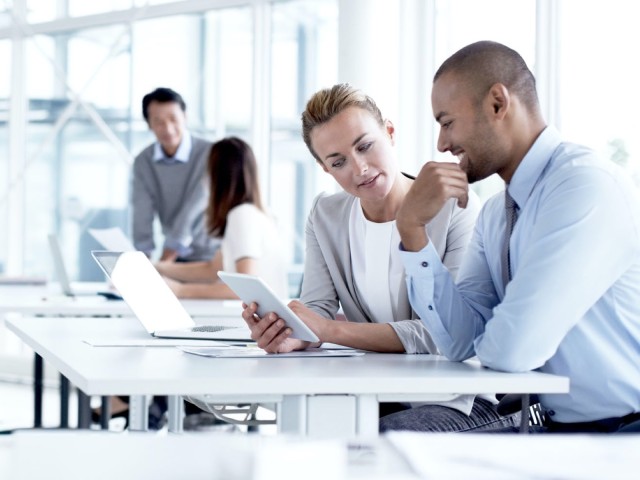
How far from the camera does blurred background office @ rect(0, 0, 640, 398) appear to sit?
5109 mm

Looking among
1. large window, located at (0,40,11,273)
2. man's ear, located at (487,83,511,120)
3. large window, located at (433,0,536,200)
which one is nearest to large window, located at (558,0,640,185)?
large window, located at (433,0,536,200)

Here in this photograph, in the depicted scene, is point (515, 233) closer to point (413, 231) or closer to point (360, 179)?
point (413, 231)

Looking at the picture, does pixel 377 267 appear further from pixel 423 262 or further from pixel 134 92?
pixel 134 92

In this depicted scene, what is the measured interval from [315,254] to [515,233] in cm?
79

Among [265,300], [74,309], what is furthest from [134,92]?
[265,300]

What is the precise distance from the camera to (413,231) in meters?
2.17

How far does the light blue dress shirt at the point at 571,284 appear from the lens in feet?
6.26

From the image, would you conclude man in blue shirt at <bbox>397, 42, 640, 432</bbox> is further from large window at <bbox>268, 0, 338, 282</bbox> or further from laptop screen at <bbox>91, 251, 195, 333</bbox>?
large window at <bbox>268, 0, 338, 282</bbox>

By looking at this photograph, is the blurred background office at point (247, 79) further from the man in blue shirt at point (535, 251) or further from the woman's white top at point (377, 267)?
the man in blue shirt at point (535, 251)

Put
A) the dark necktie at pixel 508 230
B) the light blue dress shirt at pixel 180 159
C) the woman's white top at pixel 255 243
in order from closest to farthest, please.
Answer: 1. the dark necktie at pixel 508 230
2. the woman's white top at pixel 255 243
3. the light blue dress shirt at pixel 180 159

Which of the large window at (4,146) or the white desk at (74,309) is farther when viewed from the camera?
the large window at (4,146)

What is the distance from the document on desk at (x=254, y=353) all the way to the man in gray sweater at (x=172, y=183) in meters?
3.01

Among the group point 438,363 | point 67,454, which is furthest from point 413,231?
point 67,454

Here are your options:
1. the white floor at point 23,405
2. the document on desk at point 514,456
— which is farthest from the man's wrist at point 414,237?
the white floor at point 23,405
